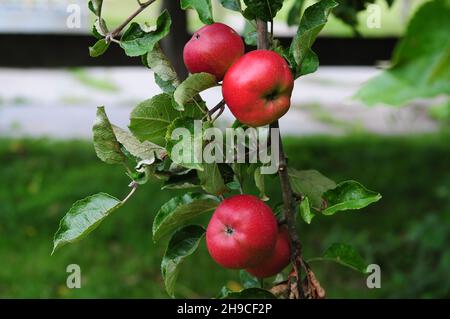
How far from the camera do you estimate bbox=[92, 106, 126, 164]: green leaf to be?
2.67 feet

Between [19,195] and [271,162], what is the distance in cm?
277

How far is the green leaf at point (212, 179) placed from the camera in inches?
32.4

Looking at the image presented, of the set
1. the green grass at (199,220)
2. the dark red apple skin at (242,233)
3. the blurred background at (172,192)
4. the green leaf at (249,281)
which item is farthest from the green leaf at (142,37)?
the green grass at (199,220)

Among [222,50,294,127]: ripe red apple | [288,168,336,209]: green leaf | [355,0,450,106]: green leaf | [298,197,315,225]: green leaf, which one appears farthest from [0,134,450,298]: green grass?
[355,0,450,106]: green leaf

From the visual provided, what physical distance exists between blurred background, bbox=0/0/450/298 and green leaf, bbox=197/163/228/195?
432 mm

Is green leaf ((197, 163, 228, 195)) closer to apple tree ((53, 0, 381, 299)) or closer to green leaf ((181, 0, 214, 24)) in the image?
apple tree ((53, 0, 381, 299))

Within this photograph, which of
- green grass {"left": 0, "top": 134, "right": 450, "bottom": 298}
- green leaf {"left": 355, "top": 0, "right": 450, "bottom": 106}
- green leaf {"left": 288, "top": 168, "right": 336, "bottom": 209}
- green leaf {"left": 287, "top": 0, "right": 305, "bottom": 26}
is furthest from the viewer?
green grass {"left": 0, "top": 134, "right": 450, "bottom": 298}

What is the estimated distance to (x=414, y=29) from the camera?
1.27 feet

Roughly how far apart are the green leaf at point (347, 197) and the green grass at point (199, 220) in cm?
152

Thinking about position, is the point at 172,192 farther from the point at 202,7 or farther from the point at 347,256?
the point at 202,7

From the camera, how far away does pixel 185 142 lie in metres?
0.76

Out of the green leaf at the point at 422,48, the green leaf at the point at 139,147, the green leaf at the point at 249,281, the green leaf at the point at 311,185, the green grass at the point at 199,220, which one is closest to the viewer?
the green leaf at the point at 422,48

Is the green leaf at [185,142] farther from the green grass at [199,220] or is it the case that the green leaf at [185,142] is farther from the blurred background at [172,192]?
the green grass at [199,220]
